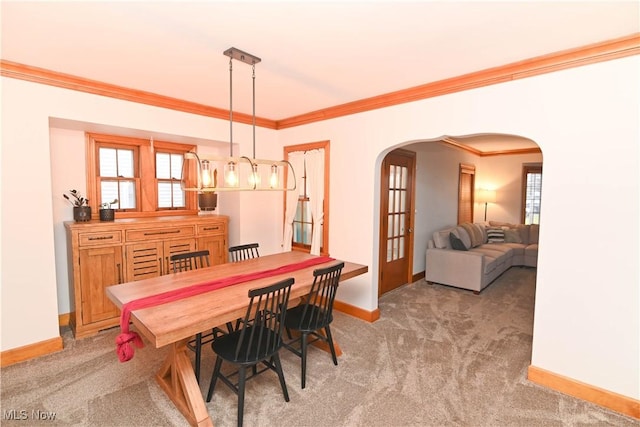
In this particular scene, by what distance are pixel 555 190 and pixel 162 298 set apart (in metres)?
2.98

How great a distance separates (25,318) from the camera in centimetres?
279

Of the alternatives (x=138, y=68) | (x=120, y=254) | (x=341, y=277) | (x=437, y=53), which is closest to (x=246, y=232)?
(x=120, y=254)

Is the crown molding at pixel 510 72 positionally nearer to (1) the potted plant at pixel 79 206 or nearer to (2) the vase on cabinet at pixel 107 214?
(2) the vase on cabinet at pixel 107 214

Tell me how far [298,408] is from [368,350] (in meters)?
1.03

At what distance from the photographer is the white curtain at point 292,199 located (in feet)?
14.5

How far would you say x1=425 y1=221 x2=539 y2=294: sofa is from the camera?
4773mm

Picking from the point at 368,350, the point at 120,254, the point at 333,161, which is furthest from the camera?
the point at 333,161

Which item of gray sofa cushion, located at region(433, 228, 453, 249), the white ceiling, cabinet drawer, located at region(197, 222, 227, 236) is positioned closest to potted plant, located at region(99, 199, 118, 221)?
cabinet drawer, located at region(197, 222, 227, 236)

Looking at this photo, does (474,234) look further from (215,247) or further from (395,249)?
(215,247)

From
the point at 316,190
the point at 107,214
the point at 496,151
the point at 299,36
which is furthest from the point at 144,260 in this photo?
the point at 496,151

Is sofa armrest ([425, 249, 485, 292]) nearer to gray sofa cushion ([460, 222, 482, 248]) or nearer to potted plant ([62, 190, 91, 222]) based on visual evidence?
→ gray sofa cushion ([460, 222, 482, 248])

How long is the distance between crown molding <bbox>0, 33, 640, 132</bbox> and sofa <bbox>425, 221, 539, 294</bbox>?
2.77 meters

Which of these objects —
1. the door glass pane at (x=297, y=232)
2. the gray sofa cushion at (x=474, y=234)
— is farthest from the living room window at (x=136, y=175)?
the gray sofa cushion at (x=474, y=234)

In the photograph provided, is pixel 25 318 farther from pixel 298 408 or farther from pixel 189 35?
pixel 189 35
